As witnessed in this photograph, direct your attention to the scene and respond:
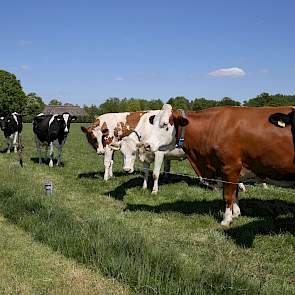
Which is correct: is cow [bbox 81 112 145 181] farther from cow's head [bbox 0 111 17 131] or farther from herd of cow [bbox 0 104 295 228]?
cow's head [bbox 0 111 17 131]

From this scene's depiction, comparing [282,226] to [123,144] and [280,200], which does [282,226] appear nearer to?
[280,200]

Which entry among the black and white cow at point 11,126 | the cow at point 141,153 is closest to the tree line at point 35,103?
the black and white cow at point 11,126

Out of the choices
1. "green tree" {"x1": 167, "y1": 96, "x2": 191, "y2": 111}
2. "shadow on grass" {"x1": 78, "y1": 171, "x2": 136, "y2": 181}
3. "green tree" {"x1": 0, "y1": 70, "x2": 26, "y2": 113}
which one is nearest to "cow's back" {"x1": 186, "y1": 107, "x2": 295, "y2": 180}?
"shadow on grass" {"x1": 78, "y1": 171, "x2": 136, "y2": 181}

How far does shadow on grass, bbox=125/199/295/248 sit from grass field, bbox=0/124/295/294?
0.06 ft

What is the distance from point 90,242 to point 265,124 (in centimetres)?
363

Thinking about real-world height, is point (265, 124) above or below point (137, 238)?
above

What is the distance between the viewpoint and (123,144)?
1123cm

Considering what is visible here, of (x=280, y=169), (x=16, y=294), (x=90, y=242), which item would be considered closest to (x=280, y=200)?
(x=280, y=169)

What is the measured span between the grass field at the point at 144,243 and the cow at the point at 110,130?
2.59 meters

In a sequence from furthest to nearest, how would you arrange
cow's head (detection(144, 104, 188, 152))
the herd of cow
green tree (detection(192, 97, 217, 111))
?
green tree (detection(192, 97, 217, 111)) < cow's head (detection(144, 104, 188, 152)) < the herd of cow

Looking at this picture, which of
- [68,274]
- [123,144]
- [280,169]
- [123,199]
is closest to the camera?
[68,274]

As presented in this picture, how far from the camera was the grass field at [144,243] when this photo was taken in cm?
489

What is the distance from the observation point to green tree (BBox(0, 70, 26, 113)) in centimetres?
9881

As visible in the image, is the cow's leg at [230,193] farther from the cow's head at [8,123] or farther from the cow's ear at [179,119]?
the cow's head at [8,123]
